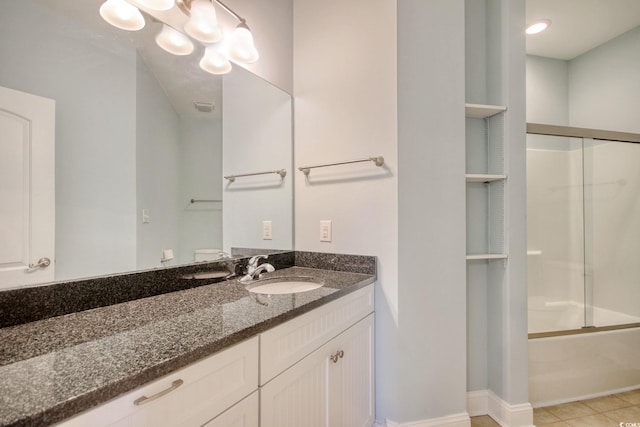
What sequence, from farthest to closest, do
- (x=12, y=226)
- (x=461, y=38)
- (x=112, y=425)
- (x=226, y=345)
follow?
1. (x=461, y=38)
2. (x=12, y=226)
3. (x=226, y=345)
4. (x=112, y=425)

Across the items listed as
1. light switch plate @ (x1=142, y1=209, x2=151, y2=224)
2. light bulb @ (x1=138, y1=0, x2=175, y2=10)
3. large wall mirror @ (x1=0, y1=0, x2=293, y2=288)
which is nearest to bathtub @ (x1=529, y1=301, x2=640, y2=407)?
large wall mirror @ (x1=0, y1=0, x2=293, y2=288)

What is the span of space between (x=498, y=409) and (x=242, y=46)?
2400mm

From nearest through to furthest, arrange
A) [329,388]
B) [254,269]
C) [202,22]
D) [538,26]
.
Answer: [329,388]
[202,22]
[254,269]
[538,26]

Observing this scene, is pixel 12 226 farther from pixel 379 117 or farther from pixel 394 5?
pixel 394 5

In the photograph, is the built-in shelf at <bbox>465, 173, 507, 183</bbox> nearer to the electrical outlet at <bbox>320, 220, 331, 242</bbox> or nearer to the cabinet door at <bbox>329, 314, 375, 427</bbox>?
the electrical outlet at <bbox>320, 220, 331, 242</bbox>

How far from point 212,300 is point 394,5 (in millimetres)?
1615

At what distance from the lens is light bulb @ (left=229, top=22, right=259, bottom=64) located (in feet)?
4.75

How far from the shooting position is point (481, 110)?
5.30 ft

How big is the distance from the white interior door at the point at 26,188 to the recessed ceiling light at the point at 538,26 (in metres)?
3.01

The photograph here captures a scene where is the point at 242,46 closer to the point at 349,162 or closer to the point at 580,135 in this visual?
the point at 349,162

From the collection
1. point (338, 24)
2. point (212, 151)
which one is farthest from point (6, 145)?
point (338, 24)

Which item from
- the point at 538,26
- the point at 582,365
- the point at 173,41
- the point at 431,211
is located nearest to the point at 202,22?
the point at 173,41

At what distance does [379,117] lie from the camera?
4.98 feet

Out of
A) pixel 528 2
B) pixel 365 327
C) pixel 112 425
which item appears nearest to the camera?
pixel 112 425
